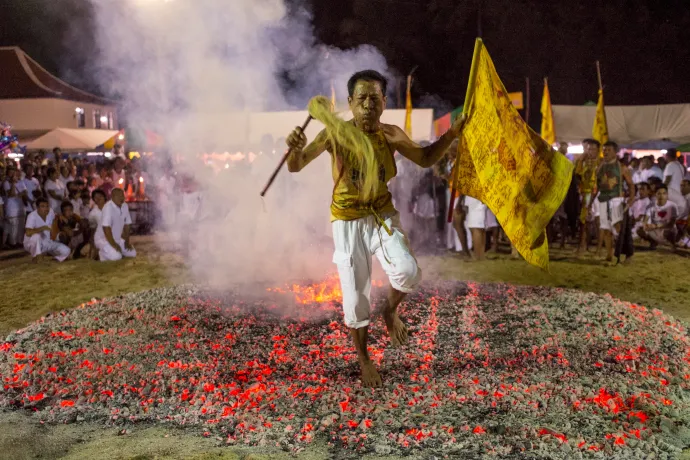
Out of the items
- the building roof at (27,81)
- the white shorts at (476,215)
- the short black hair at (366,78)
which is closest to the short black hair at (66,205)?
the white shorts at (476,215)

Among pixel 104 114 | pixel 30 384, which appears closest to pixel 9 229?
pixel 30 384

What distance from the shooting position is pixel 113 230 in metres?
11.5

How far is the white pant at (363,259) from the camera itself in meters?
4.54

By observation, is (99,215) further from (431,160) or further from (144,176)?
(431,160)

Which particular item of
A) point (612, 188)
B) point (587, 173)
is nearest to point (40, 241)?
point (587, 173)

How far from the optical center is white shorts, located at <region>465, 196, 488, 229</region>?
10.6m

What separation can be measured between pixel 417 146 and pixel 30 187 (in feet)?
40.2

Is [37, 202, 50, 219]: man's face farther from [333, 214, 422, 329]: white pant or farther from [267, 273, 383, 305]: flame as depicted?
[333, 214, 422, 329]: white pant

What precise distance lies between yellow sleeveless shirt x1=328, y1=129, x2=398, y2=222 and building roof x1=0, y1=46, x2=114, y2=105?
37.6m

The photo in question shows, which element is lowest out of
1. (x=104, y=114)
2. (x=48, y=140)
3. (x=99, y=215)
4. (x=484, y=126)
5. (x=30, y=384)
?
(x=30, y=384)

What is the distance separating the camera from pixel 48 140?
2536cm

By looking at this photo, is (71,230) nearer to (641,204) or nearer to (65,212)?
(65,212)

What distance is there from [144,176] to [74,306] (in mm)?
10264

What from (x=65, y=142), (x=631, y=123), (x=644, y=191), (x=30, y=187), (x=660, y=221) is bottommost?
(x=660, y=221)
